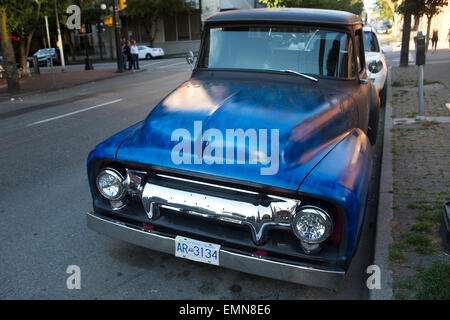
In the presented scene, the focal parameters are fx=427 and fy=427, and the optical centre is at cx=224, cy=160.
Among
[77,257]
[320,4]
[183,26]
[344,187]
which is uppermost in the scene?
[320,4]

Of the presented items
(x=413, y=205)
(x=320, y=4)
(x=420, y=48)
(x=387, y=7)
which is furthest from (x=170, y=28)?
(x=387, y=7)

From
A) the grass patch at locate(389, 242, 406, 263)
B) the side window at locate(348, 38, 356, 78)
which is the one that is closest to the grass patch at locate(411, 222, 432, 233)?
the grass patch at locate(389, 242, 406, 263)

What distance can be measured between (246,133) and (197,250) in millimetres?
908

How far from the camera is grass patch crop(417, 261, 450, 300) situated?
299 centimetres

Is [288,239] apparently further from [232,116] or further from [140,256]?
[140,256]

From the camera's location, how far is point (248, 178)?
2.84 metres

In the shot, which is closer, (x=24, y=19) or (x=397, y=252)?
(x=397, y=252)

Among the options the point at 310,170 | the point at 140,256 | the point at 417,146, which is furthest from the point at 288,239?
the point at 417,146

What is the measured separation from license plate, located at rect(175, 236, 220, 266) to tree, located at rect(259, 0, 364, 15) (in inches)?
726

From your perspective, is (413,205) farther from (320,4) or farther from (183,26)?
(183,26)

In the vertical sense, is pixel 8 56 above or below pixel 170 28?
below

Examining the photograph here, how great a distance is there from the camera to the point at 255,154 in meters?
2.96

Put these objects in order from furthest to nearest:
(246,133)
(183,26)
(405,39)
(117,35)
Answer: (183,26) → (117,35) → (405,39) → (246,133)

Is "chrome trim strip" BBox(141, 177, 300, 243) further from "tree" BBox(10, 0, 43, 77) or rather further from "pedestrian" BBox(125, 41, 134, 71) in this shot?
"pedestrian" BBox(125, 41, 134, 71)
